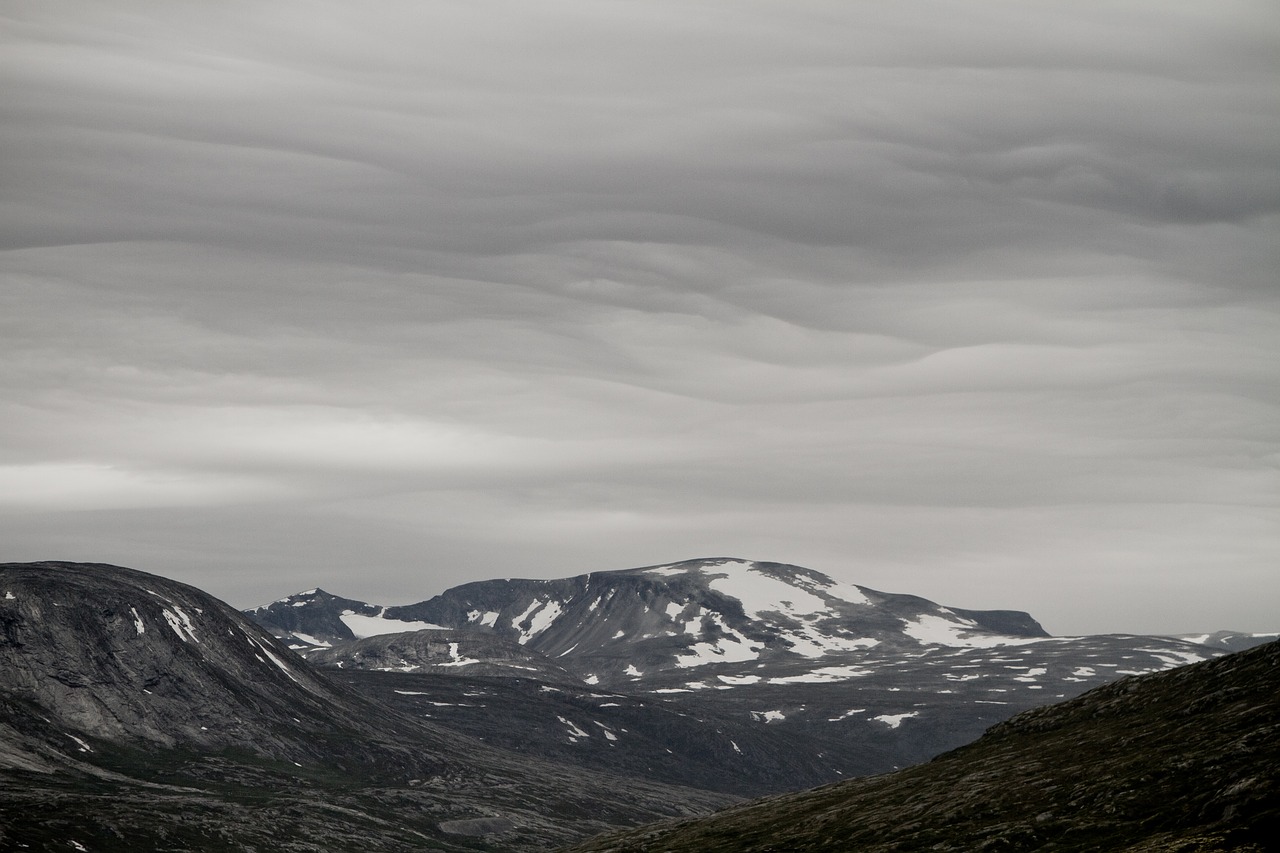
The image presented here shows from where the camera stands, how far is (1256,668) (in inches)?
4843

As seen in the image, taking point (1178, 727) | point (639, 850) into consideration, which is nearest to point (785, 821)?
point (639, 850)

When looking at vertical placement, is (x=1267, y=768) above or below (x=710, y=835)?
above

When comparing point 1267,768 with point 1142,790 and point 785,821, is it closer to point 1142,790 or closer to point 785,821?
point 1142,790

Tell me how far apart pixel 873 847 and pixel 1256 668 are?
125ft

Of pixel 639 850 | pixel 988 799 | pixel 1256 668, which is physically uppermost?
pixel 1256 668

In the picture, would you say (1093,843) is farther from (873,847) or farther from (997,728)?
(997,728)

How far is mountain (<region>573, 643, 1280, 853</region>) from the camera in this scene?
290 feet

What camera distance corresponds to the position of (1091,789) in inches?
4151

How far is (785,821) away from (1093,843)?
60.1m

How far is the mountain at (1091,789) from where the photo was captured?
88312 millimetres

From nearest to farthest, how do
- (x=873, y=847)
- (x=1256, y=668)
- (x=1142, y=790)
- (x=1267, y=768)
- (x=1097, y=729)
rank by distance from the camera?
1. (x=1267, y=768)
2. (x=1142, y=790)
3. (x=873, y=847)
4. (x=1256, y=668)
5. (x=1097, y=729)

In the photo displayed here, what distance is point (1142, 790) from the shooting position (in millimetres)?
100125

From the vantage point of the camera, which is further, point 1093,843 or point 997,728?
point 997,728

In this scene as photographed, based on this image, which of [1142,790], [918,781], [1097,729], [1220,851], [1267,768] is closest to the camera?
[1220,851]
